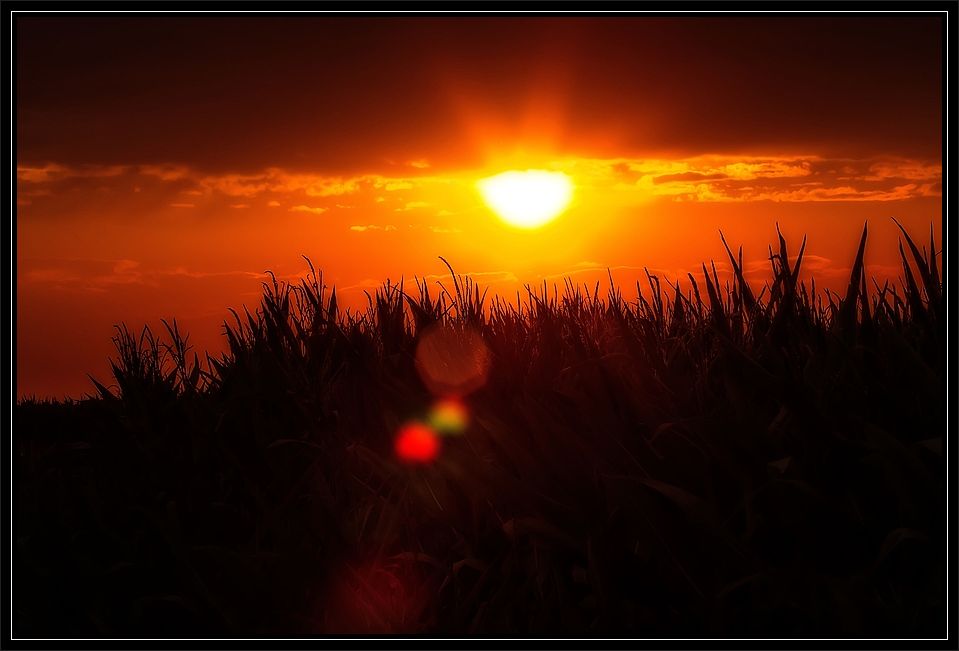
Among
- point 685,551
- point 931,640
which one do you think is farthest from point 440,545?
point 931,640

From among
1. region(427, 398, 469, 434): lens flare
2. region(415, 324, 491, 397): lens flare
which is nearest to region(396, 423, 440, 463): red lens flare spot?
region(427, 398, 469, 434): lens flare

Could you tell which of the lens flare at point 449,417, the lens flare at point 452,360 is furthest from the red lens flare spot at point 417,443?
the lens flare at point 452,360

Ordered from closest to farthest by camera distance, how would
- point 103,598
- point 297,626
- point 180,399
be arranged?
point 297,626, point 103,598, point 180,399

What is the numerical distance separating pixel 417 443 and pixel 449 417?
0.57ft

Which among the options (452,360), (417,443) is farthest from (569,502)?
(452,360)

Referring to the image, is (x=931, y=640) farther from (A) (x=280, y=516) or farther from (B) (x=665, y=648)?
(A) (x=280, y=516)

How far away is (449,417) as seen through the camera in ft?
11.8

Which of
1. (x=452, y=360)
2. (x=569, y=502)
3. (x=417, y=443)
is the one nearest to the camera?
(x=569, y=502)

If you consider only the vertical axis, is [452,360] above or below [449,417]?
above

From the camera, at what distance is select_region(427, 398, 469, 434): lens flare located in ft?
11.4

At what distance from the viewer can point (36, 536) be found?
11.6ft

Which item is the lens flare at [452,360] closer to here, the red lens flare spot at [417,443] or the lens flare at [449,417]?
the lens flare at [449,417]

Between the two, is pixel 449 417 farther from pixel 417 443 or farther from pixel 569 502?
pixel 569 502

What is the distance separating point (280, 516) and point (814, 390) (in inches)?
77.8
